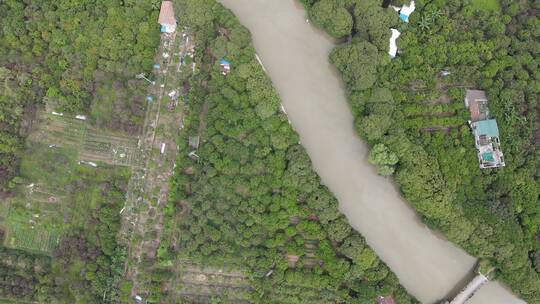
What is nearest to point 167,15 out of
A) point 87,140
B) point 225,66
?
point 225,66

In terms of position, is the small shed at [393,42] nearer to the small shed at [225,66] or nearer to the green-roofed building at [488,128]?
the green-roofed building at [488,128]

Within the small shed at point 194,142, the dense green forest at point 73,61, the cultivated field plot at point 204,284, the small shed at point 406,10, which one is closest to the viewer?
the cultivated field plot at point 204,284

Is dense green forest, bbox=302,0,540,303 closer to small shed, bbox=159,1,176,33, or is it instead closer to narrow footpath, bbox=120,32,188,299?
small shed, bbox=159,1,176,33

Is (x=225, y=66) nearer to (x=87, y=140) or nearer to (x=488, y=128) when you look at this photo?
(x=87, y=140)

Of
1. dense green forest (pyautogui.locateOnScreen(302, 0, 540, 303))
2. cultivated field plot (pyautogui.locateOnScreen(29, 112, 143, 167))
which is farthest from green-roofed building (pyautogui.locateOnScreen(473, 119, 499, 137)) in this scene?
cultivated field plot (pyautogui.locateOnScreen(29, 112, 143, 167))

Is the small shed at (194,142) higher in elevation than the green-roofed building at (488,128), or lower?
lower

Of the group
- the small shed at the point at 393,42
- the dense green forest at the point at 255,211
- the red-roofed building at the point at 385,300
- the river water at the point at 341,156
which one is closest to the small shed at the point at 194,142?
the dense green forest at the point at 255,211

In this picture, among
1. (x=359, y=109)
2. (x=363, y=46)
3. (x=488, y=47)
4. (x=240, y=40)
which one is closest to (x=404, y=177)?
(x=359, y=109)
